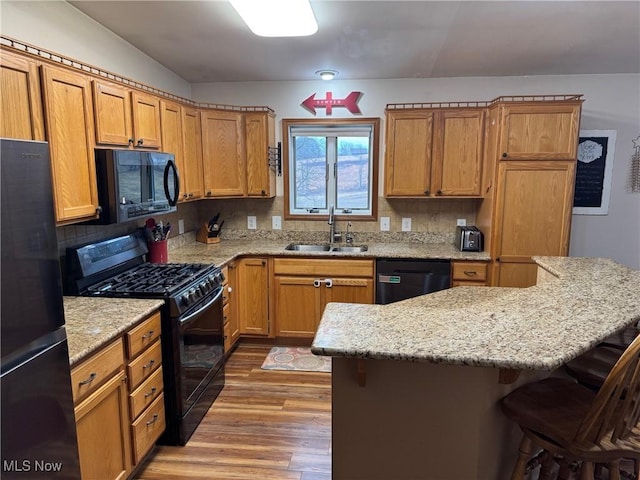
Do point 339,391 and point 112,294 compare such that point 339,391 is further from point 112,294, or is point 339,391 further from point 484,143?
point 484,143

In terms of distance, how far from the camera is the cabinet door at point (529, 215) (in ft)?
10.6

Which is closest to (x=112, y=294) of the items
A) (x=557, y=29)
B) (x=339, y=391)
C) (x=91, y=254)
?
(x=91, y=254)

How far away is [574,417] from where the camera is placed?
147cm

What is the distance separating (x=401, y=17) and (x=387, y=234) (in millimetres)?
2111

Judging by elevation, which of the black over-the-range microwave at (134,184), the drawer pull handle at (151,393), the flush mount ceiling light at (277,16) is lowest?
the drawer pull handle at (151,393)

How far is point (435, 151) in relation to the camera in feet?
11.9

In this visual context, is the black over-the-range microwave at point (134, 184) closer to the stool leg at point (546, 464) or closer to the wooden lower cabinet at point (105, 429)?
the wooden lower cabinet at point (105, 429)

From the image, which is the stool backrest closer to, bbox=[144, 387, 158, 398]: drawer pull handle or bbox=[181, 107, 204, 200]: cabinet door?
bbox=[144, 387, 158, 398]: drawer pull handle

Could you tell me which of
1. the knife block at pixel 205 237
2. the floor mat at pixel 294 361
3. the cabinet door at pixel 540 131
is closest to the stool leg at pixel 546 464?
the floor mat at pixel 294 361

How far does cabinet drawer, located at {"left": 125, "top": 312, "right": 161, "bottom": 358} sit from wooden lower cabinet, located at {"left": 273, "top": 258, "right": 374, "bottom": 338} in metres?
1.53

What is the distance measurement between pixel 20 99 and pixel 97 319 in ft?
3.25

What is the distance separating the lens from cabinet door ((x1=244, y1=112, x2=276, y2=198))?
378 centimetres

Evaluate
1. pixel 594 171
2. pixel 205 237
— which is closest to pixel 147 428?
pixel 205 237

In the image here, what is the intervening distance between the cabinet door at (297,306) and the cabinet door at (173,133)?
1.14m
